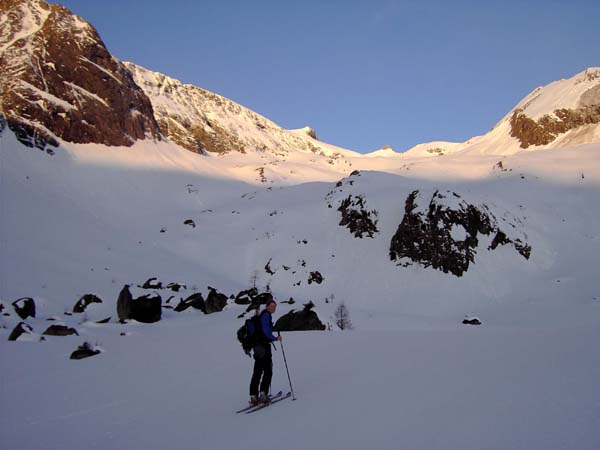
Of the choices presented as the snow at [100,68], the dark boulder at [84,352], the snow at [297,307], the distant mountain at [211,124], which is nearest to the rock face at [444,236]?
the snow at [297,307]

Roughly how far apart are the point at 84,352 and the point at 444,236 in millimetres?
25097

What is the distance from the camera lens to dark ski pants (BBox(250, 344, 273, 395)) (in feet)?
24.8

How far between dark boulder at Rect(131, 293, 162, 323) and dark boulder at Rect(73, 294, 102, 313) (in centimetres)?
334

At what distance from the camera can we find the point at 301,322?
1967 cm

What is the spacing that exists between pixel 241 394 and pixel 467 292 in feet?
75.8

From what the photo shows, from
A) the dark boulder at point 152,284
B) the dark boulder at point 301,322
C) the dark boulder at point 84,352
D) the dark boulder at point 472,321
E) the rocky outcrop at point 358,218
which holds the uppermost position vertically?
the rocky outcrop at point 358,218

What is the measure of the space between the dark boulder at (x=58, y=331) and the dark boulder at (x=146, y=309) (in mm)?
5128

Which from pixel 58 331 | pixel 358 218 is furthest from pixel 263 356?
pixel 358 218

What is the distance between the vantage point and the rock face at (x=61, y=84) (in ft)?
183

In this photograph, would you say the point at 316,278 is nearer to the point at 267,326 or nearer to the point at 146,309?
the point at 146,309

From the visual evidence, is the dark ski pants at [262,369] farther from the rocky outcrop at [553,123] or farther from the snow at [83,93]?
the rocky outcrop at [553,123]

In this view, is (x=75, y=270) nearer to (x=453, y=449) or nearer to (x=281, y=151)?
(x=453, y=449)

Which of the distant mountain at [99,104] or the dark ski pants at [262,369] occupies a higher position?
the distant mountain at [99,104]

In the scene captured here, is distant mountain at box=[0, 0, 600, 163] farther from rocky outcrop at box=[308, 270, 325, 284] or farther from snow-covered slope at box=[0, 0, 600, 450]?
rocky outcrop at box=[308, 270, 325, 284]
